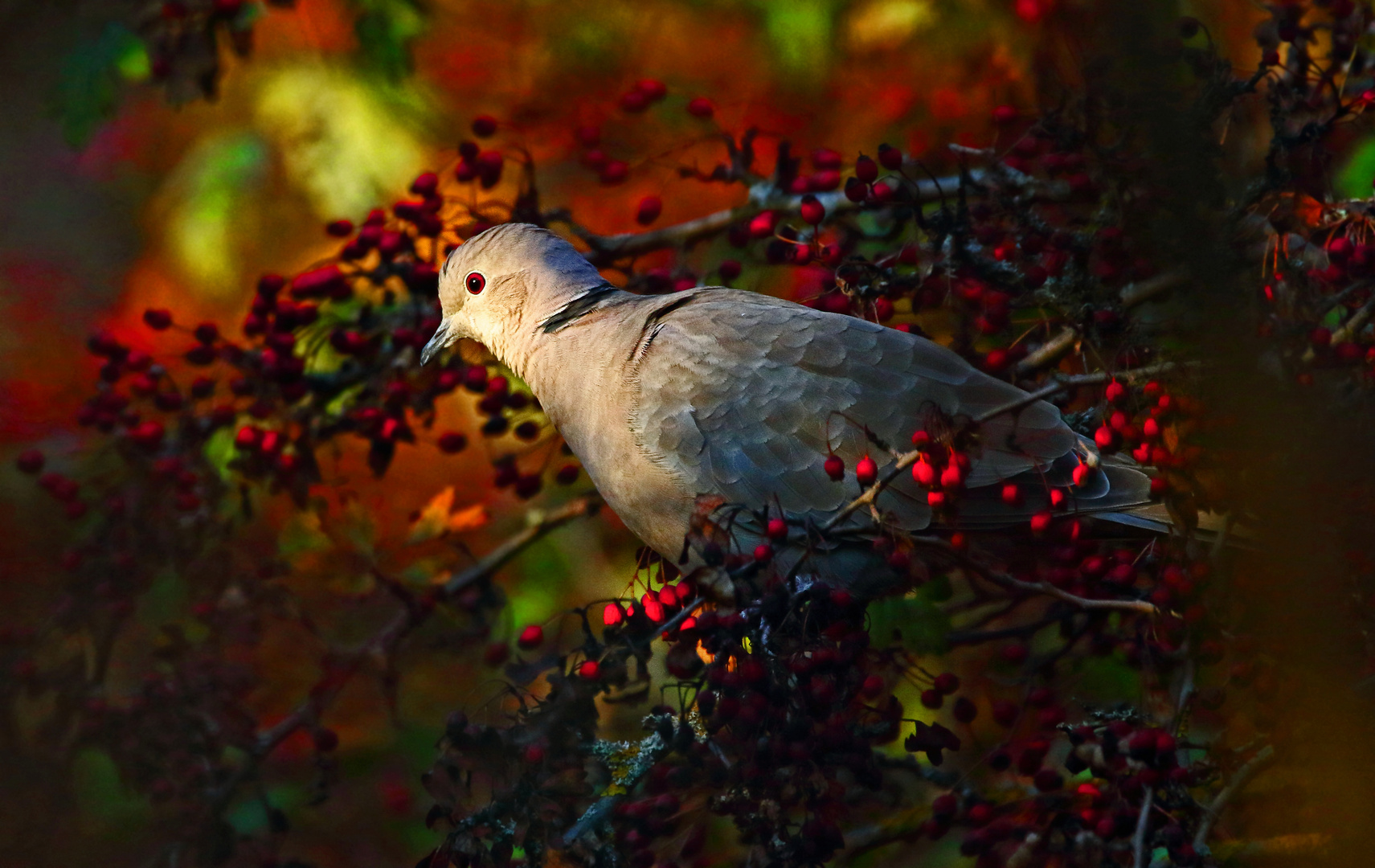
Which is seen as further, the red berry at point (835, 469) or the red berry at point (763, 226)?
the red berry at point (763, 226)

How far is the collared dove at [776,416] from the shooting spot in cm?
213

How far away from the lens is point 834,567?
2088 mm

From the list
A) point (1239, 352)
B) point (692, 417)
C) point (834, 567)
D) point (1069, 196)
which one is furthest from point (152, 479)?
point (1239, 352)

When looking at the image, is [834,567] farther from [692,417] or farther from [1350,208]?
[1350,208]

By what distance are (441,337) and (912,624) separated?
115 cm

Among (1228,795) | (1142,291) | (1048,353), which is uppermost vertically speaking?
(1142,291)

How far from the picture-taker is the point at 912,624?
2043 mm

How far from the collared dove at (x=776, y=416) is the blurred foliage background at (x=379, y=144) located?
487mm

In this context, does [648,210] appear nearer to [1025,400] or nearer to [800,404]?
[800,404]


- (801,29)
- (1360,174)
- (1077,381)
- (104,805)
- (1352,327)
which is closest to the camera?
(1077,381)

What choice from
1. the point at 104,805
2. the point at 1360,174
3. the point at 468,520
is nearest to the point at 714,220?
the point at 468,520

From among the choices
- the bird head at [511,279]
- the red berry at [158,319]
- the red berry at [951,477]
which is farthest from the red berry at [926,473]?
the red berry at [158,319]

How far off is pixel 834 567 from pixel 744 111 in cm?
203

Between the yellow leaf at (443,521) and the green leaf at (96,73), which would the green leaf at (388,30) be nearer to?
the green leaf at (96,73)
